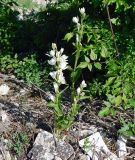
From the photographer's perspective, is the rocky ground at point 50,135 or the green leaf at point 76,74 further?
the rocky ground at point 50,135

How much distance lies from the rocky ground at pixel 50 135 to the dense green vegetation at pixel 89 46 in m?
0.19

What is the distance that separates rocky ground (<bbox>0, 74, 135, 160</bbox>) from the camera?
4.19 m

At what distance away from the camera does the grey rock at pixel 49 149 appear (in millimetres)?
4148

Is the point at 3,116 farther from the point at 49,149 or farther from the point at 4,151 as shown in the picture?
the point at 49,149

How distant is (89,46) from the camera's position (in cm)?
Result: 470

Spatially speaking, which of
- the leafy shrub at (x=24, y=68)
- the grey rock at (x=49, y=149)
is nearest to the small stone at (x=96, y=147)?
the grey rock at (x=49, y=149)

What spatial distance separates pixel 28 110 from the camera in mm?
4762

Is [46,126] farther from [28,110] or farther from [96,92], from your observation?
[96,92]

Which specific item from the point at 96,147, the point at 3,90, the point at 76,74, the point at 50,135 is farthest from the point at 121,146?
the point at 3,90

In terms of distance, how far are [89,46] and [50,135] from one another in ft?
→ 3.30

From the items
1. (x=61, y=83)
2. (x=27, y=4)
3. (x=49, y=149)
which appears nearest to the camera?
(x=61, y=83)

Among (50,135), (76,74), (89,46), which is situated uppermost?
(89,46)

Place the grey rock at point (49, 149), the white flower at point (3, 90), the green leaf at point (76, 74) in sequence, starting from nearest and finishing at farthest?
the green leaf at point (76, 74) → the grey rock at point (49, 149) → the white flower at point (3, 90)

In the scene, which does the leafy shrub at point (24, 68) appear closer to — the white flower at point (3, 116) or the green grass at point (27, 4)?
the white flower at point (3, 116)
